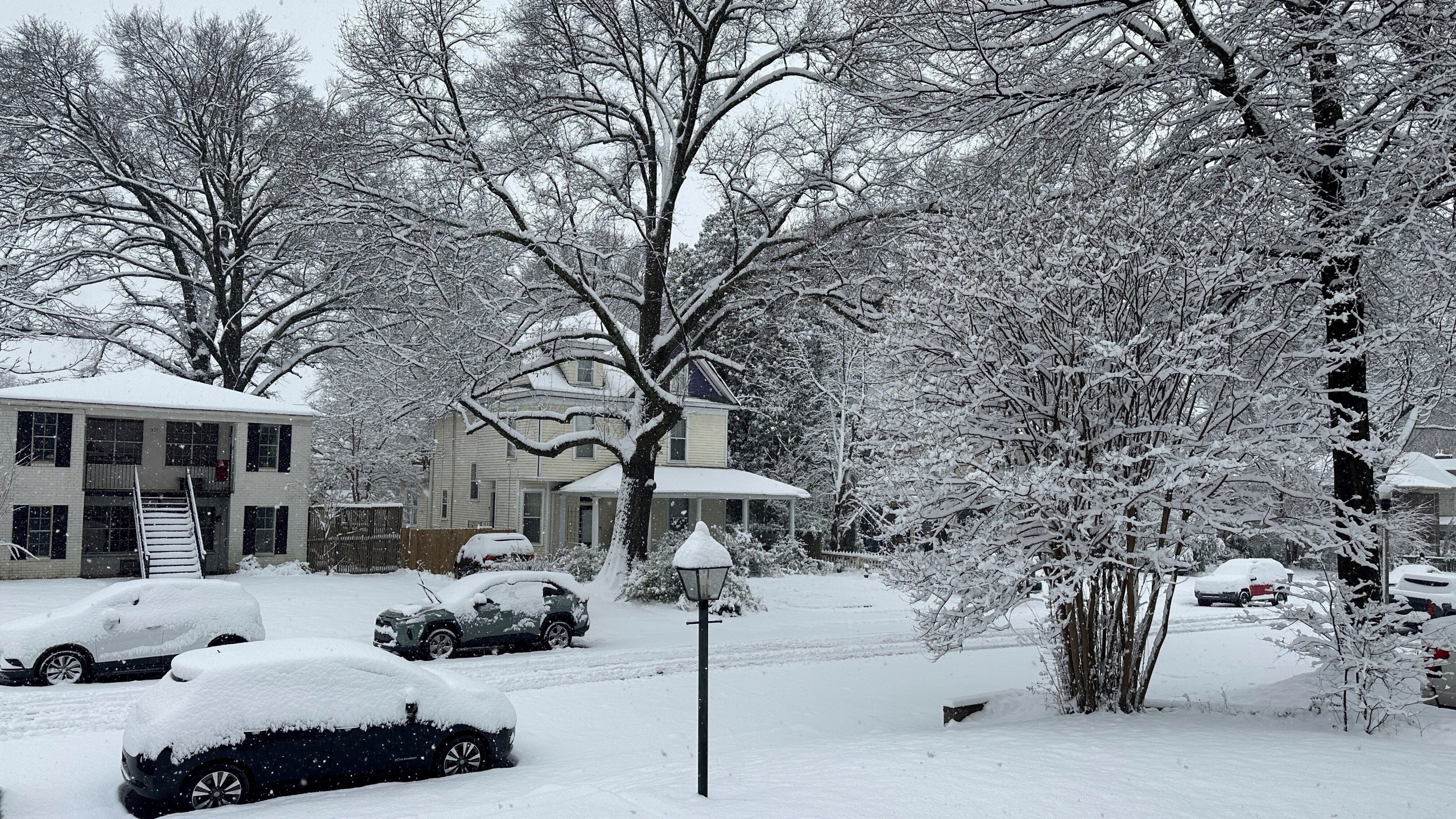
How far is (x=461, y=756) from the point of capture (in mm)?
10172

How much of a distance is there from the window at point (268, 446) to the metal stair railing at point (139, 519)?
10.5 ft

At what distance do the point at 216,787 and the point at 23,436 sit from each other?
22183 millimetres

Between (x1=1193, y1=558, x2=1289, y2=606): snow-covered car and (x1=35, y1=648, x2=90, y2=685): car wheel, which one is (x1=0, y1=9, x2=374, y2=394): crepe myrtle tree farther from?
(x1=1193, y1=558, x2=1289, y2=606): snow-covered car

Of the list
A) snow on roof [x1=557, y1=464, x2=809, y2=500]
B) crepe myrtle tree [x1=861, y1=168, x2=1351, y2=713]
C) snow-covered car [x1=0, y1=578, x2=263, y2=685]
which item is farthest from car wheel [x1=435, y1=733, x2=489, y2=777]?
snow on roof [x1=557, y1=464, x2=809, y2=500]

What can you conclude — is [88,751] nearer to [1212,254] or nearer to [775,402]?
[1212,254]

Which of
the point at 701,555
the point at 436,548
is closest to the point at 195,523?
the point at 436,548

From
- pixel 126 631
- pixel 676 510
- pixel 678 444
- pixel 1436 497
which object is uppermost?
pixel 678 444

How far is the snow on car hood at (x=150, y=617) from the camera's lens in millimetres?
14086

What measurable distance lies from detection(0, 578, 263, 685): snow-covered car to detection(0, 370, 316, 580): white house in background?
1079cm

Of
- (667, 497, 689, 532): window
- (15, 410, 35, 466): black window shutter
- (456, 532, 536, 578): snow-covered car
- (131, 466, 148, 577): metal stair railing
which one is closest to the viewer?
(131, 466, 148, 577): metal stair railing

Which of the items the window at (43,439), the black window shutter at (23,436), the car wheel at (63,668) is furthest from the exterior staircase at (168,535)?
the car wheel at (63,668)

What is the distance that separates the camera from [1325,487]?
36.5ft

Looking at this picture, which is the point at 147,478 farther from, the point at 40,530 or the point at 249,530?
the point at 249,530

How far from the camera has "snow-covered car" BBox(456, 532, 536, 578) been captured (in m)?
28.8
